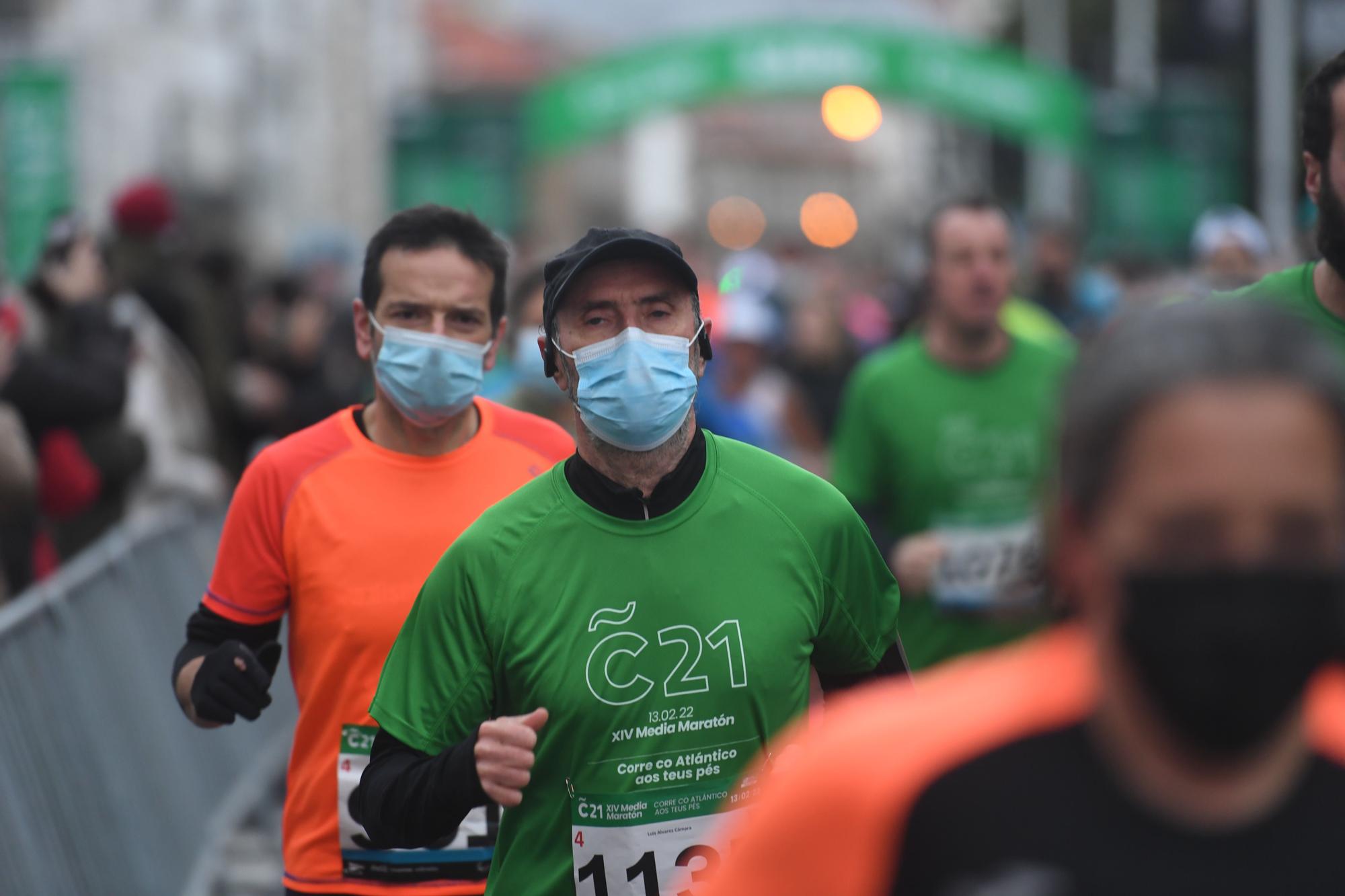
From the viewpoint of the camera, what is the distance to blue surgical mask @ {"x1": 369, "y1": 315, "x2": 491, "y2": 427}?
168 inches

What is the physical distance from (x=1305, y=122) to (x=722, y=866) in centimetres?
223

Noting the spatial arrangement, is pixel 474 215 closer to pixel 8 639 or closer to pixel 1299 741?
pixel 8 639

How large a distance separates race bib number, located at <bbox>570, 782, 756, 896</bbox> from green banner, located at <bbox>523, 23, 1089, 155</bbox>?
20.6m

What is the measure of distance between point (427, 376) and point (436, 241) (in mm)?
340

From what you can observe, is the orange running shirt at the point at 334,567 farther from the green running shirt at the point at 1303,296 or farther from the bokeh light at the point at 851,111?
the bokeh light at the point at 851,111

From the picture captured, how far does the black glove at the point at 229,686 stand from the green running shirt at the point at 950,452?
103 inches

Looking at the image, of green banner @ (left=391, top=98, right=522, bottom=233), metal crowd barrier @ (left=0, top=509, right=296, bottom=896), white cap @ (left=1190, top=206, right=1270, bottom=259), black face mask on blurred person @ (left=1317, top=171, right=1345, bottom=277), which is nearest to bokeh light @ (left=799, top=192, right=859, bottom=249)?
green banner @ (left=391, top=98, right=522, bottom=233)

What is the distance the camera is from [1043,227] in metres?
12.9

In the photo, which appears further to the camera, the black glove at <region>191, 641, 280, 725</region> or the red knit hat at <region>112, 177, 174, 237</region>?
the red knit hat at <region>112, 177, 174, 237</region>

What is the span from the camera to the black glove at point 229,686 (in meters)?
3.92

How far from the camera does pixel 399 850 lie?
407 centimetres

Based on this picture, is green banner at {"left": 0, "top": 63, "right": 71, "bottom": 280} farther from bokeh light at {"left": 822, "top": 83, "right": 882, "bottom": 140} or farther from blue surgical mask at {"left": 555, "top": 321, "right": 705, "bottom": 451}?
bokeh light at {"left": 822, "top": 83, "right": 882, "bottom": 140}

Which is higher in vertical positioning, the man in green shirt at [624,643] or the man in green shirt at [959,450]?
the man in green shirt at [624,643]

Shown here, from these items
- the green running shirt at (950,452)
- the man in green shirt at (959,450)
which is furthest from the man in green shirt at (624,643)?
the green running shirt at (950,452)
